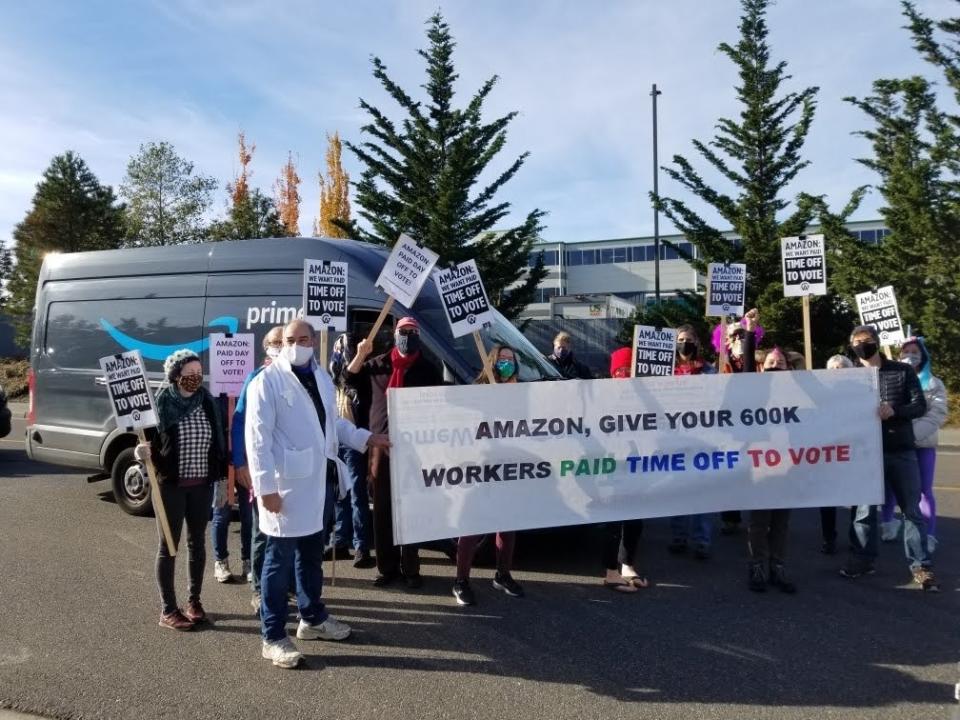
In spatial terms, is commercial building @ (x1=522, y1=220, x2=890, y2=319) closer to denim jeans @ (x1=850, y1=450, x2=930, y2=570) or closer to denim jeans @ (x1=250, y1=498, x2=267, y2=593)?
denim jeans @ (x1=850, y1=450, x2=930, y2=570)

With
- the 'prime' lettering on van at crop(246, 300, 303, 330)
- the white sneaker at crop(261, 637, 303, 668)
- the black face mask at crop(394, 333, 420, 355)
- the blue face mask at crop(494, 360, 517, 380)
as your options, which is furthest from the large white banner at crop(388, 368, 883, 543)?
the 'prime' lettering on van at crop(246, 300, 303, 330)

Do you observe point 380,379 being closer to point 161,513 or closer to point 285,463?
point 285,463

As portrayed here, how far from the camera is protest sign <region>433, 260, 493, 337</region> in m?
5.84

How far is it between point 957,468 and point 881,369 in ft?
→ 21.8

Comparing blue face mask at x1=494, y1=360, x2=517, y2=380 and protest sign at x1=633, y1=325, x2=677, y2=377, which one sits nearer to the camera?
blue face mask at x1=494, y1=360, x2=517, y2=380

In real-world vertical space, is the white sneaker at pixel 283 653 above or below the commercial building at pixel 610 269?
below

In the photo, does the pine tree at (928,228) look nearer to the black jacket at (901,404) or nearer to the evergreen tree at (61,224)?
the black jacket at (901,404)

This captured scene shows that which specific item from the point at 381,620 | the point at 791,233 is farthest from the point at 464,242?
the point at 381,620

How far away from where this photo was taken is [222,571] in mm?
5816

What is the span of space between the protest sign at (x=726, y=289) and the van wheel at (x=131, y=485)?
19.2 ft

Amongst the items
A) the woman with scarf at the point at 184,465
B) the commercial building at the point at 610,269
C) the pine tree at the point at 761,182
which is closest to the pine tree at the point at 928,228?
the pine tree at the point at 761,182

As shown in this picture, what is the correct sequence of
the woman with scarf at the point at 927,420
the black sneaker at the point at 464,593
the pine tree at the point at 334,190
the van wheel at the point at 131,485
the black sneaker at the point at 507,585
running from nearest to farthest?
the black sneaker at the point at 464,593
the black sneaker at the point at 507,585
the woman with scarf at the point at 927,420
the van wheel at the point at 131,485
the pine tree at the point at 334,190

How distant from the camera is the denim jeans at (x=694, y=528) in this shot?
21.1 ft

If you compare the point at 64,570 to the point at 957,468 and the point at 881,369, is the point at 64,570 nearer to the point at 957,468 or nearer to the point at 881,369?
the point at 881,369
